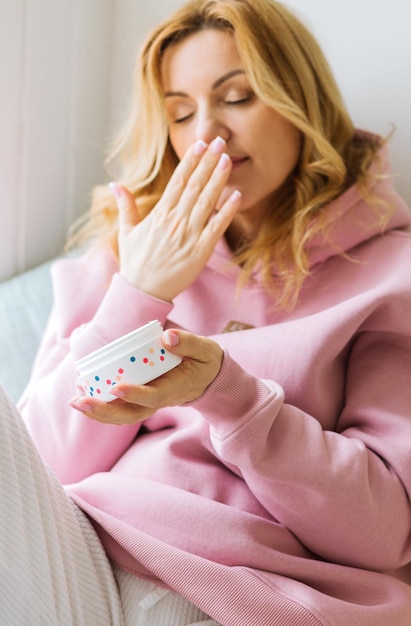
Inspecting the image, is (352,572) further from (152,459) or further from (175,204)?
(175,204)

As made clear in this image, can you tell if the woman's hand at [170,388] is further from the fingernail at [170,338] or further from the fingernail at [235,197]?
the fingernail at [235,197]

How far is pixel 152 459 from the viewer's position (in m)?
1.13

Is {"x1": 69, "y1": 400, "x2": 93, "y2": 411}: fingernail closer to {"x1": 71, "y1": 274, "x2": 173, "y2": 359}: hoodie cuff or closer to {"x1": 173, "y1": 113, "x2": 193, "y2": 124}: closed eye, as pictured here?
{"x1": 71, "y1": 274, "x2": 173, "y2": 359}: hoodie cuff

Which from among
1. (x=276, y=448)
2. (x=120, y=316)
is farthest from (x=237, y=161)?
(x=276, y=448)

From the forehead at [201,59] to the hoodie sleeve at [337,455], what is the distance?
0.42 m

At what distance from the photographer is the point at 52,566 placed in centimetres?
92

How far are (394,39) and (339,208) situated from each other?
0.41 metres

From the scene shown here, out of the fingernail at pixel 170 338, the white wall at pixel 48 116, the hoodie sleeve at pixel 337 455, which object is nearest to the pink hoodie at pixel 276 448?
the hoodie sleeve at pixel 337 455

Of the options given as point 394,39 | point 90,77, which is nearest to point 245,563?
point 394,39

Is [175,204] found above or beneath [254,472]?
above

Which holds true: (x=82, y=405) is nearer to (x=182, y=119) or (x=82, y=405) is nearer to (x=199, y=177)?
(x=199, y=177)

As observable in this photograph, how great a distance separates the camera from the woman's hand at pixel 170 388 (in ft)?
2.63

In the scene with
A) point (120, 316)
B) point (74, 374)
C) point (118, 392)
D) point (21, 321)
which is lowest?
point (21, 321)

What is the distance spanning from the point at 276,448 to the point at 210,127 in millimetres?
479
